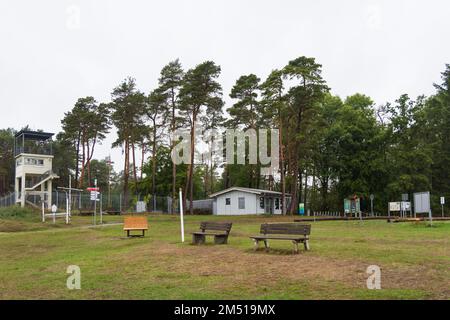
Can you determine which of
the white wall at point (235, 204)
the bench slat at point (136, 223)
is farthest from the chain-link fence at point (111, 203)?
the bench slat at point (136, 223)

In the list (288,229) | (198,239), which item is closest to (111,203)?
(198,239)

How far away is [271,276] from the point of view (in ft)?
30.2

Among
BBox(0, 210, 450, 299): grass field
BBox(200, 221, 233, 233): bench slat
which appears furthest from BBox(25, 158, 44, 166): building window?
BBox(200, 221, 233, 233): bench slat

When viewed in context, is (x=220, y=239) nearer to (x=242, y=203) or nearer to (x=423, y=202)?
(x=423, y=202)

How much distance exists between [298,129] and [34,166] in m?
26.9

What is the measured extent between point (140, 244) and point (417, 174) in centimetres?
4474

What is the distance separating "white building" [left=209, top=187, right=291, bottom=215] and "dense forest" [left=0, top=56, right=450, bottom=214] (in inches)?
99.9

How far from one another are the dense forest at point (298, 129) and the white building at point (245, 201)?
254cm

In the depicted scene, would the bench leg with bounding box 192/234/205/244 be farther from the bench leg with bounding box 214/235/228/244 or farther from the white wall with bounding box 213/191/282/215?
the white wall with bounding box 213/191/282/215

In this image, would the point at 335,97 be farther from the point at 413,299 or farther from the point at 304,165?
the point at 413,299

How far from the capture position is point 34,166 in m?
46.4

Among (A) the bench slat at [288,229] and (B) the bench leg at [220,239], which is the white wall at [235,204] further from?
(A) the bench slat at [288,229]

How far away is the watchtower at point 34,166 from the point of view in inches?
1800
